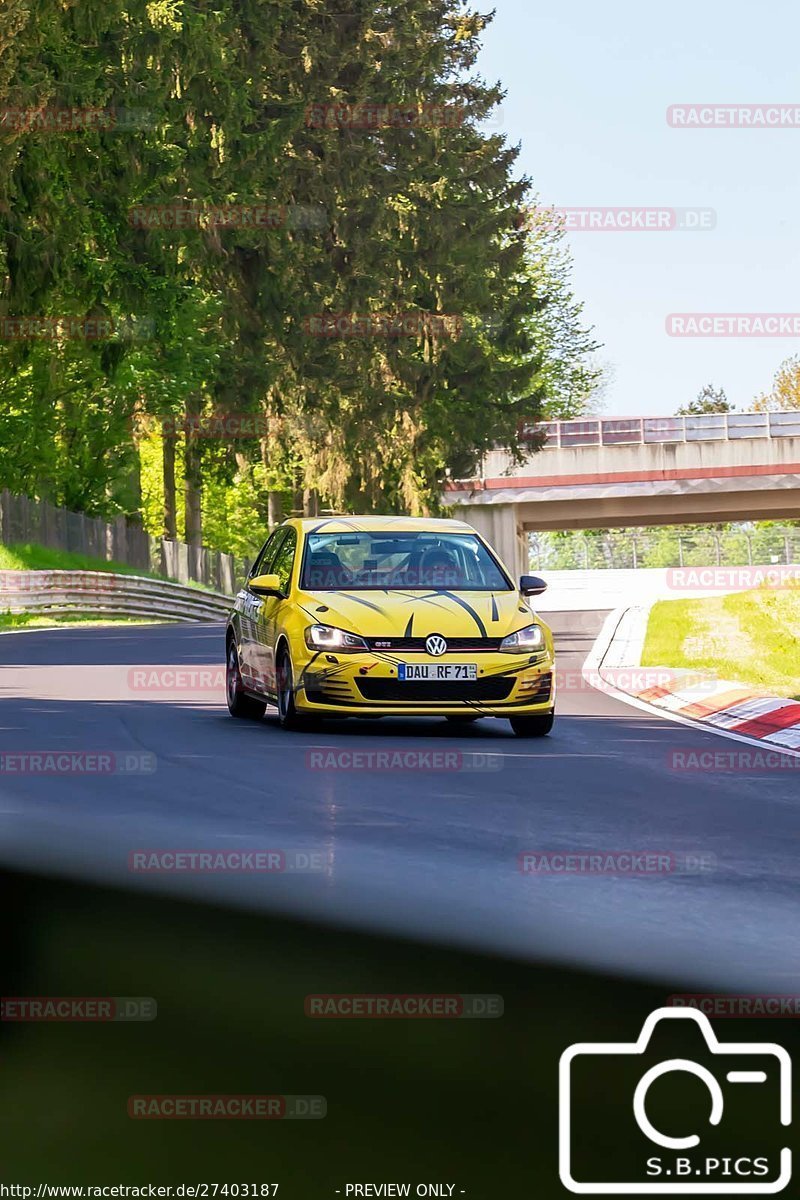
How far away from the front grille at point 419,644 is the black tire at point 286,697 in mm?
760

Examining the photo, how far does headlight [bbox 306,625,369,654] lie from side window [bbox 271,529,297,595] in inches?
44.2

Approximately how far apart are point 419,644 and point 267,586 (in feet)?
6.38

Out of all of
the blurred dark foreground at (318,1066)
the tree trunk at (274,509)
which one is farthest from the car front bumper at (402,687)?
the tree trunk at (274,509)

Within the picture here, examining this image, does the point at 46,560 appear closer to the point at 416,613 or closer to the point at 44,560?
the point at 44,560

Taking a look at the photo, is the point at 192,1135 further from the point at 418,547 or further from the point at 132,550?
the point at 132,550

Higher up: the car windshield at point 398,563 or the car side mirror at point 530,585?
the car windshield at point 398,563

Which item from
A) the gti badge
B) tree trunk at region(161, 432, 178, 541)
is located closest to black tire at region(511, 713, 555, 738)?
the gti badge

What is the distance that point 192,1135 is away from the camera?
4.84m

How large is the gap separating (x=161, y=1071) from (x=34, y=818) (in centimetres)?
513

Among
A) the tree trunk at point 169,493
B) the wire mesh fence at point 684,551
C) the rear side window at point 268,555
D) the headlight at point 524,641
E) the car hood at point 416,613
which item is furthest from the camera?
the wire mesh fence at point 684,551

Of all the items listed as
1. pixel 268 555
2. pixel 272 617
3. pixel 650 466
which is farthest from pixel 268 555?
pixel 650 466

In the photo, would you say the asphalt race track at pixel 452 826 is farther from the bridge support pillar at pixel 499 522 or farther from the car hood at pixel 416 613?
the bridge support pillar at pixel 499 522

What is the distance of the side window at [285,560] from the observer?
1692cm

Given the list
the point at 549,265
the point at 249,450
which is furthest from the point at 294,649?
the point at 549,265
